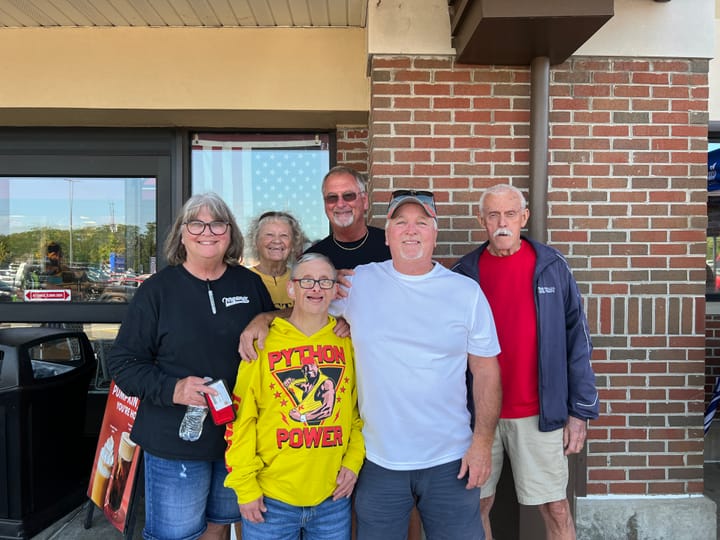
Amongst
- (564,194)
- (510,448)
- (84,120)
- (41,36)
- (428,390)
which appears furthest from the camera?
(84,120)

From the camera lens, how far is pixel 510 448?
8.18 ft

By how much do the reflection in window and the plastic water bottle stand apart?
255 centimetres

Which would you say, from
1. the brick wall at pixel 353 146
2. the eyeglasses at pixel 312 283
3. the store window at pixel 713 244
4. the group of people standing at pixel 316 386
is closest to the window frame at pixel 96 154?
the brick wall at pixel 353 146

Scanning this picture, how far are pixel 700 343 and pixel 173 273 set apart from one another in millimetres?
3045

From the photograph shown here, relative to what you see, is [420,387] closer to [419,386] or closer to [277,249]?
[419,386]

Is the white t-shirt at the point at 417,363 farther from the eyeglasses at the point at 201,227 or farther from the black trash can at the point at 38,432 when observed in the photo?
the black trash can at the point at 38,432

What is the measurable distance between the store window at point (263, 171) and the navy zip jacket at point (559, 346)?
208 cm

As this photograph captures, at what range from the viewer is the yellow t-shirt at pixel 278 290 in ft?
Answer: 9.09

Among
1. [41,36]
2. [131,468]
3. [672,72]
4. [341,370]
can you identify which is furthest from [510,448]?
[41,36]

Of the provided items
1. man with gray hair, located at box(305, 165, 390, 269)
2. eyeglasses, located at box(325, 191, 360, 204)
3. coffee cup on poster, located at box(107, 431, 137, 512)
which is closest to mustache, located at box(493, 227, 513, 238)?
man with gray hair, located at box(305, 165, 390, 269)

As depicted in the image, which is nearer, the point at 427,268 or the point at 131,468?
the point at 427,268

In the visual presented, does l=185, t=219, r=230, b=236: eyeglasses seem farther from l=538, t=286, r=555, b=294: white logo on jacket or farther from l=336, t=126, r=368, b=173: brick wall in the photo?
l=336, t=126, r=368, b=173: brick wall

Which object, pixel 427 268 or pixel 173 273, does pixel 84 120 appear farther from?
pixel 427 268

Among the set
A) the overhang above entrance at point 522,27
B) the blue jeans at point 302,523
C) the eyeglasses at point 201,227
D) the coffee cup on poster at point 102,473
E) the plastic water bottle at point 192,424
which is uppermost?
the overhang above entrance at point 522,27
